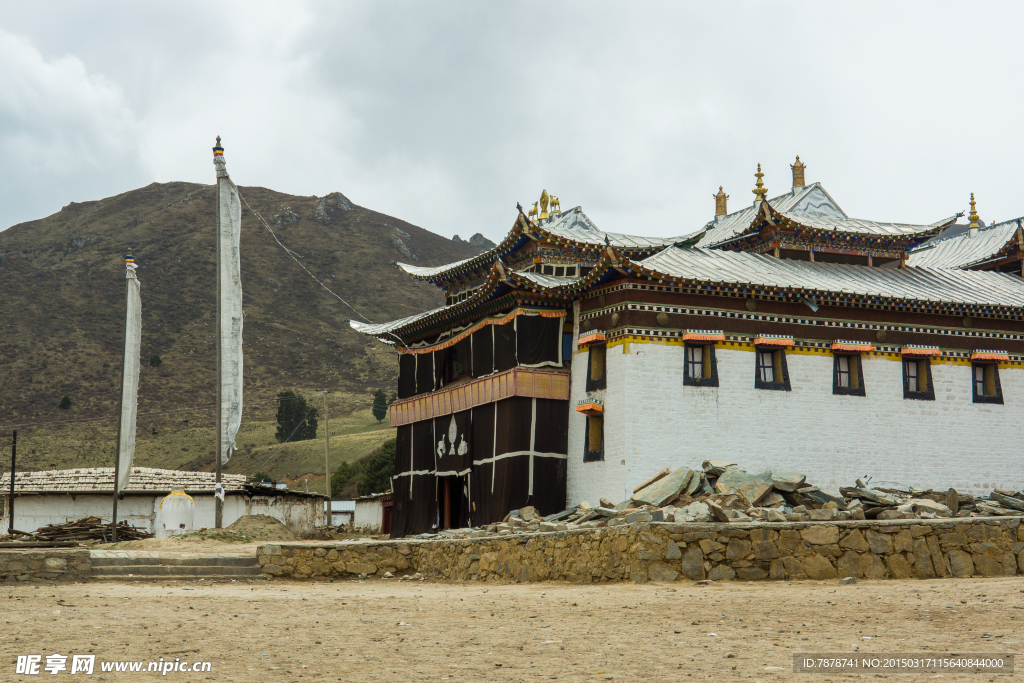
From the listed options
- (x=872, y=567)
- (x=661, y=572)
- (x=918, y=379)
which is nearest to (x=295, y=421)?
(x=918, y=379)

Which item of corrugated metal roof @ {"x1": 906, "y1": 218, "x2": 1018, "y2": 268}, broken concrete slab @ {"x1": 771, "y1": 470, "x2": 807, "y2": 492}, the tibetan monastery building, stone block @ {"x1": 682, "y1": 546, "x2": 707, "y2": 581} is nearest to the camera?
stone block @ {"x1": 682, "y1": 546, "x2": 707, "y2": 581}

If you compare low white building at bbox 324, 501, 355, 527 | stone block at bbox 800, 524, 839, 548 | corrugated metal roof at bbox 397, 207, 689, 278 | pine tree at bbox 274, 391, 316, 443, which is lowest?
low white building at bbox 324, 501, 355, 527

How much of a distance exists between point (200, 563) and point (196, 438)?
51.4 meters

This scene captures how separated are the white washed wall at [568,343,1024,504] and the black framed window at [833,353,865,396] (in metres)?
0.18

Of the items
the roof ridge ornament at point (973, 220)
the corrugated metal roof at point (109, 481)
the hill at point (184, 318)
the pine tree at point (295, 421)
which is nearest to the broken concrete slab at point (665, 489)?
the roof ridge ornament at point (973, 220)

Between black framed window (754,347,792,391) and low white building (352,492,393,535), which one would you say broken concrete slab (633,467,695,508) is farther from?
low white building (352,492,393,535)

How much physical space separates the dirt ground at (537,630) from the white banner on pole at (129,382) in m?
9.19

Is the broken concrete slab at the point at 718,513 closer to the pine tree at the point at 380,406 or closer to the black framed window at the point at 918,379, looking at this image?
the black framed window at the point at 918,379

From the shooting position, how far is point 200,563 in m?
19.6

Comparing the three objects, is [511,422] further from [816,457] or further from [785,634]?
[785,634]

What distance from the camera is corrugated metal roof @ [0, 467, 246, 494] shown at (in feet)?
118

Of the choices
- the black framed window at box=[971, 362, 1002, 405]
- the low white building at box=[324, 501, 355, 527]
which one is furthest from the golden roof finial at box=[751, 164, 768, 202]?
the low white building at box=[324, 501, 355, 527]

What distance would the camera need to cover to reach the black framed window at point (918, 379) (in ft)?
83.4

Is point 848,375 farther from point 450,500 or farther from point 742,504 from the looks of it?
point 450,500
